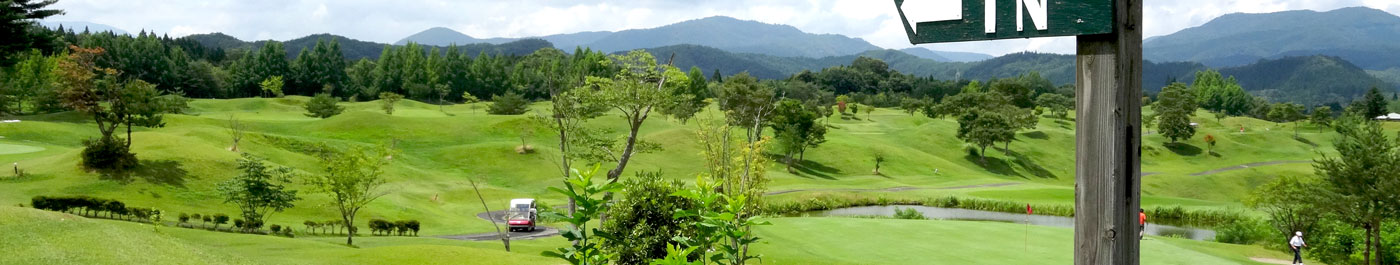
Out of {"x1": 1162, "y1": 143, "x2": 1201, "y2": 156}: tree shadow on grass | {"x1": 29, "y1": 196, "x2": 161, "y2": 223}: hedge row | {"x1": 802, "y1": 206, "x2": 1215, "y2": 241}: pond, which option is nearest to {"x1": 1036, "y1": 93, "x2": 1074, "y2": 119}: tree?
{"x1": 1162, "y1": 143, "x2": 1201, "y2": 156}: tree shadow on grass

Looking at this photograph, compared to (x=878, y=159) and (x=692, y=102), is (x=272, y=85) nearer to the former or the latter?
(x=692, y=102)

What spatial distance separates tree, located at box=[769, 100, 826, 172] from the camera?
213ft

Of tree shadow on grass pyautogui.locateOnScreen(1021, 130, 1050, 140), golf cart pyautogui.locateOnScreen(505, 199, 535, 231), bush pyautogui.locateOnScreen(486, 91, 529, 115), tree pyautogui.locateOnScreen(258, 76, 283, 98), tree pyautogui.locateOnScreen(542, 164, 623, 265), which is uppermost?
tree pyautogui.locateOnScreen(258, 76, 283, 98)

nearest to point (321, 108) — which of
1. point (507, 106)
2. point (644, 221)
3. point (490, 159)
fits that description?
point (507, 106)

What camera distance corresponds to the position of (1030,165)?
80.2 metres

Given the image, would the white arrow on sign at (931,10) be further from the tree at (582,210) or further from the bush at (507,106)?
the bush at (507,106)

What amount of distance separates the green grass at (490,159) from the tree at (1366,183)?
71.3 ft

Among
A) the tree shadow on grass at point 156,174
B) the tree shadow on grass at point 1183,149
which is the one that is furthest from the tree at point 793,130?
the tree shadow on grass at point 1183,149

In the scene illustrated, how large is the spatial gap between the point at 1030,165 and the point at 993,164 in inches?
159

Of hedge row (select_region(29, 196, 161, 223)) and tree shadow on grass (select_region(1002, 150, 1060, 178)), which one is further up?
hedge row (select_region(29, 196, 161, 223))

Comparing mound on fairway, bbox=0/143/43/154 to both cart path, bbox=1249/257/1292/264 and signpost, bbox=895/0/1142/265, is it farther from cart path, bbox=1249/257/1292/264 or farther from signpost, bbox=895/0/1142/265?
cart path, bbox=1249/257/1292/264

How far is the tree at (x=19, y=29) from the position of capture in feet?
72.3

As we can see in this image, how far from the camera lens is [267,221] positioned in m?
33.3

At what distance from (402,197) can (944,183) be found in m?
39.5
